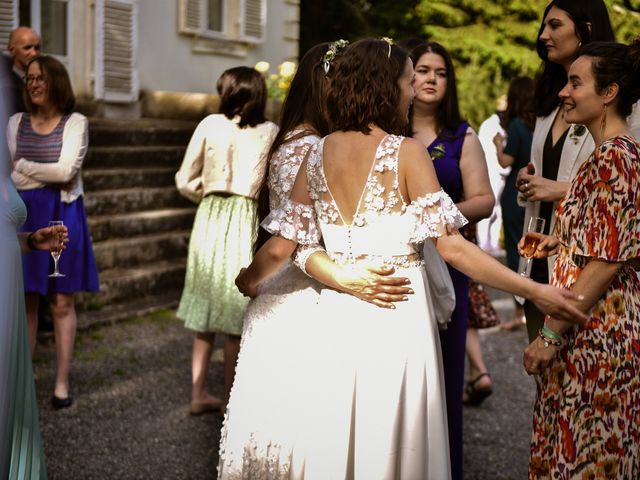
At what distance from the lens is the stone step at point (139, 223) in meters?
9.05

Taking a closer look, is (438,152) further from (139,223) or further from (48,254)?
(139,223)

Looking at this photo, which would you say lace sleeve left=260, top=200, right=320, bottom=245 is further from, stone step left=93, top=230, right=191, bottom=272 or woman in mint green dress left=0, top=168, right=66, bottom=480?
stone step left=93, top=230, right=191, bottom=272

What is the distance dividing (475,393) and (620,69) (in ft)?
11.4

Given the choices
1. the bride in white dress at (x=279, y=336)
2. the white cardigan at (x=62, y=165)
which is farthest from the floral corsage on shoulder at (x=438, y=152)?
the white cardigan at (x=62, y=165)

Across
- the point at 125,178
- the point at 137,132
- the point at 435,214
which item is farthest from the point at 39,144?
the point at 137,132

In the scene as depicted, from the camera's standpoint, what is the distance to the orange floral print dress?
3.11m

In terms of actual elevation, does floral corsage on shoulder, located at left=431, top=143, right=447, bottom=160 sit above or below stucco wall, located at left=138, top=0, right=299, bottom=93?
below

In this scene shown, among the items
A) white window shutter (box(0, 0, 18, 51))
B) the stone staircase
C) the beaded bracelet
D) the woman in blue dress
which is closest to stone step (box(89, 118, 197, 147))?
the stone staircase

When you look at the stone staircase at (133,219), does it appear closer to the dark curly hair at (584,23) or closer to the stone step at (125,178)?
the stone step at (125,178)

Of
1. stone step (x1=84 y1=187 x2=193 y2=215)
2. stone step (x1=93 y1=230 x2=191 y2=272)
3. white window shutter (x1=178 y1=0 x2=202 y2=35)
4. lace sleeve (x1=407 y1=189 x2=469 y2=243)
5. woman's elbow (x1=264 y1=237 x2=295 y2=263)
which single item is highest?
white window shutter (x1=178 y1=0 x2=202 y2=35)

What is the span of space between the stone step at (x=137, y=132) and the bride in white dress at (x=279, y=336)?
665 cm

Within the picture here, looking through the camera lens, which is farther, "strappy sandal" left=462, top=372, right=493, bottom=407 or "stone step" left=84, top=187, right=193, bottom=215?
"stone step" left=84, top=187, right=193, bottom=215

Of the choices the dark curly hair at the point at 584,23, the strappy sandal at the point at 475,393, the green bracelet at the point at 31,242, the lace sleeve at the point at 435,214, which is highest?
the dark curly hair at the point at 584,23

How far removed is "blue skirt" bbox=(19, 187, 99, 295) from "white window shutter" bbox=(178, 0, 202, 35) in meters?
7.26
